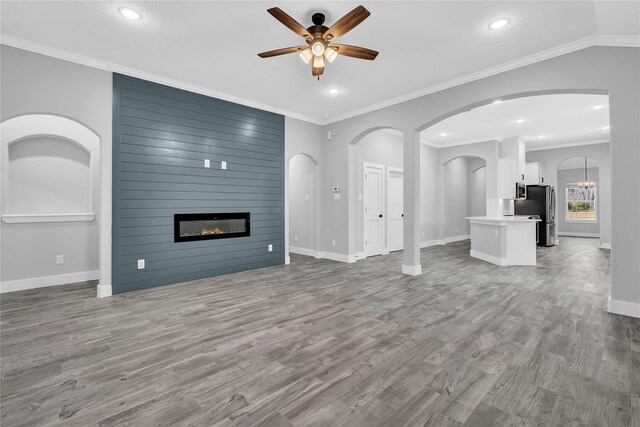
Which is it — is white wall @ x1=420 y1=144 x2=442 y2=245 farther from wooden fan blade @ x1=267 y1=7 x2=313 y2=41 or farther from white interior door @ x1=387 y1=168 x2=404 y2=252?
wooden fan blade @ x1=267 y1=7 x2=313 y2=41

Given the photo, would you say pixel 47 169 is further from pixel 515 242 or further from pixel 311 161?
pixel 515 242

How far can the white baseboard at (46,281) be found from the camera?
13.5 feet

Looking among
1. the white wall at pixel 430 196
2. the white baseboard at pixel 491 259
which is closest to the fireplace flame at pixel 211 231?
the white baseboard at pixel 491 259

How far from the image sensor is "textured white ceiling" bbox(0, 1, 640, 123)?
2818 mm

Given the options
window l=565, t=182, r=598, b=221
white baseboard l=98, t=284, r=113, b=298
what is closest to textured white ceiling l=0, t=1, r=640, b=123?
white baseboard l=98, t=284, r=113, b=298

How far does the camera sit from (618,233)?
10.5ft

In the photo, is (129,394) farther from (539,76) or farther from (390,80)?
(539,76)

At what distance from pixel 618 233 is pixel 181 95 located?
6.10 metres

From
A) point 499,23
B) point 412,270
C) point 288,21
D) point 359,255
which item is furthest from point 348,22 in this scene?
point 359,255

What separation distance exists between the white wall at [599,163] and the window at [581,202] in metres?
3.27

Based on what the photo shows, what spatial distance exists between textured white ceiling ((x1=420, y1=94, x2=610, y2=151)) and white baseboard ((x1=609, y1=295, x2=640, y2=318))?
3653 mm

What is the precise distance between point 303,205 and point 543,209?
23.4 feet

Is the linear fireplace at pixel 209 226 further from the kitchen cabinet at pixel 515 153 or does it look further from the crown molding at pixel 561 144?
the crown molding at pixel 561 144

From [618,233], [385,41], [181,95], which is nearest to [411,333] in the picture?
[618,233]
